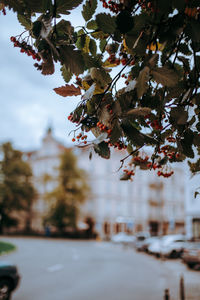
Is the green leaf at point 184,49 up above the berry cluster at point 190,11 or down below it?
above

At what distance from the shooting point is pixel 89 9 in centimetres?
217

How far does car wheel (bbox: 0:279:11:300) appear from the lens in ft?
31.4

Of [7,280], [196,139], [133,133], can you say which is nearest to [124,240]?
[7,280]

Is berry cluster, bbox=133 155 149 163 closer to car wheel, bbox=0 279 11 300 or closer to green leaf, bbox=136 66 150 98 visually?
green leaf, bbox=136 66 150 98

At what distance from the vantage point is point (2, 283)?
962cm

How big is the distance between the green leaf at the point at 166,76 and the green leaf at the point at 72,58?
484 millimetres

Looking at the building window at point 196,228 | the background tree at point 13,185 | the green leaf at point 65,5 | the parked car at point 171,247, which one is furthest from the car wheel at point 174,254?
the background tree at point 13,185

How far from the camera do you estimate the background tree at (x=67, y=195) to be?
162ft

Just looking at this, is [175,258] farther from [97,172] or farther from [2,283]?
[97,172]

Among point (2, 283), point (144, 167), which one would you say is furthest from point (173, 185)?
point (144, 167)

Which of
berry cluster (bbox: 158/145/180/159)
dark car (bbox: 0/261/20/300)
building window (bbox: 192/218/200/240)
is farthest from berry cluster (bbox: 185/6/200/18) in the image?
building window (bbox: 192/218/200/240)

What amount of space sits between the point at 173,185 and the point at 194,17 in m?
65.5

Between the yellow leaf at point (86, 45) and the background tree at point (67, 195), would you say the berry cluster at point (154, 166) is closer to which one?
the yellow leaf at point (86, 45)

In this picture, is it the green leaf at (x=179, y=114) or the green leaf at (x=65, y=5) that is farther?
the green leaf at (x=179, y=114)
